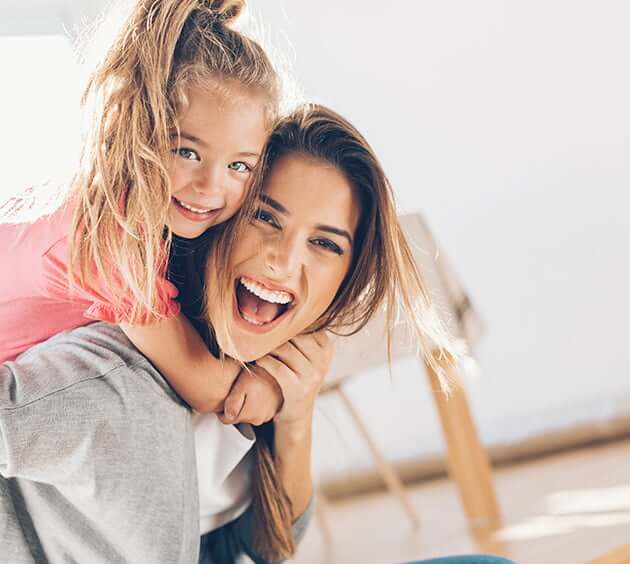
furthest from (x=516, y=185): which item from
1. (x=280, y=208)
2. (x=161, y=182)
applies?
(x=161, y=182)

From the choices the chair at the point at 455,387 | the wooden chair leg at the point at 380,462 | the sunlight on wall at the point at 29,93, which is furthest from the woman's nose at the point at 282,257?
the wooden chair leg at the point at 380,462

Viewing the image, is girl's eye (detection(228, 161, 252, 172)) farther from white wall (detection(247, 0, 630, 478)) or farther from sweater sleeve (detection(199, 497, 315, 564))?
white wall (detection(247, 0, 630, 478))

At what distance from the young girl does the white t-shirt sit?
47mm

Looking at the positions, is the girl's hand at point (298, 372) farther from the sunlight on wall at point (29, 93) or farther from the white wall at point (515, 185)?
the white wall at point (515, 185)

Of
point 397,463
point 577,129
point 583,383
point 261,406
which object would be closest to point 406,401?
point 397,463

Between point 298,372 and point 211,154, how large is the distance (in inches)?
9.6

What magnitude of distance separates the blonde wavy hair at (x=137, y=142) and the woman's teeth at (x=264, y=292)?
0.32 feet

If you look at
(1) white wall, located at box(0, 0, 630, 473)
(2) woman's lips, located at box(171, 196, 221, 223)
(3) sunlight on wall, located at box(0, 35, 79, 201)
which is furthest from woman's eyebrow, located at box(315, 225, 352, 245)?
(1) white wall, located at box(0, 0, 630, 473)

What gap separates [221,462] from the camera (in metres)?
1.07

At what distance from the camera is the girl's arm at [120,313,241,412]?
96cm

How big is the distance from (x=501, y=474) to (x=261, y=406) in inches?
67.2

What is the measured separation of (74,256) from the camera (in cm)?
92

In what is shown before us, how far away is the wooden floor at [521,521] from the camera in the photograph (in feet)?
5.87

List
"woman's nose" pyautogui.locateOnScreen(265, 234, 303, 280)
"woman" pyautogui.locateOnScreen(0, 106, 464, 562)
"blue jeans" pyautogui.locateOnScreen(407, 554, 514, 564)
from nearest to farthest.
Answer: "woman" pyautogui.locateOnScreen(0, 106, 464, 562) → "woman's nose" pyautogui.locateOnScreen(265, 234, 303, 280) → "blue jeans" pyautogui.locateOnScreen(407, 554, 514, 564)
